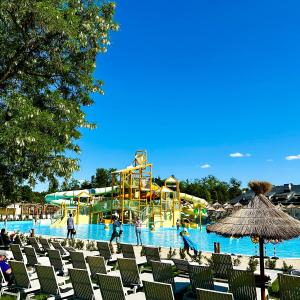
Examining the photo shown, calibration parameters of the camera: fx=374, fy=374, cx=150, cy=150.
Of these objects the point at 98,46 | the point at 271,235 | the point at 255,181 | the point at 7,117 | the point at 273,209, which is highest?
the point at 98,46

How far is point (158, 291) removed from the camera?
577 centimetres

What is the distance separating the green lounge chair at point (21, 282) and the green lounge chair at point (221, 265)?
161 inches

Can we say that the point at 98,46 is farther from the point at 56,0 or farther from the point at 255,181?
the point at 255,181

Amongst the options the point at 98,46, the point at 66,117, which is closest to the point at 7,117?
the point at 66,117

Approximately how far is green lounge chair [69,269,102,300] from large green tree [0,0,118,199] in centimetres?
624

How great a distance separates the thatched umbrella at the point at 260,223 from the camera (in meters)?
7.48

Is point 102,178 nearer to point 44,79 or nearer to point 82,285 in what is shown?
point 44,79

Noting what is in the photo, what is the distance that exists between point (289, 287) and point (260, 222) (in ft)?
5.51

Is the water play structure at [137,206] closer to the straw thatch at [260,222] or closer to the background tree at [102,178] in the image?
the straw thatch at [260,222]

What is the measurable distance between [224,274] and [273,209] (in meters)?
2.16

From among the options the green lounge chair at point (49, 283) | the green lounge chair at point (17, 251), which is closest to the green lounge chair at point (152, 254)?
the green lounge chair at point (49, 283)

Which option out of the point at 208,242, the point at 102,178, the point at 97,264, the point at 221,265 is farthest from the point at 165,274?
the point at 102,178

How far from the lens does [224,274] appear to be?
348 inches

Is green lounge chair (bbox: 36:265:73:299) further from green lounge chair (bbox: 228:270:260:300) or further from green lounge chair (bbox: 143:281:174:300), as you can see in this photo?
green lounge chair (bbox: 228:270:260:300)
